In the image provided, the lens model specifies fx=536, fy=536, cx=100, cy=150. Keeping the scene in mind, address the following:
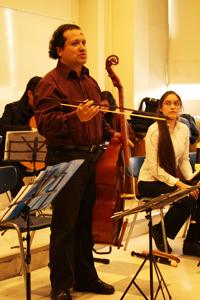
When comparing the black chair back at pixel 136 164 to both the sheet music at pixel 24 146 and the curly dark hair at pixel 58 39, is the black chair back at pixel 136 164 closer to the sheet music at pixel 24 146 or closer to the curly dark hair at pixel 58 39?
the sheet music at pixel 24 146

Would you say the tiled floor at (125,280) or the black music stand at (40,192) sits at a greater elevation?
the black music stand at (40,192)

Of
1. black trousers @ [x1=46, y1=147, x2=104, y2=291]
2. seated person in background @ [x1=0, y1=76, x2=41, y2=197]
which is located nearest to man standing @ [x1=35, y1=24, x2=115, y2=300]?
black trousers @ [x1=46, y1=147, x2=104, y2=291]

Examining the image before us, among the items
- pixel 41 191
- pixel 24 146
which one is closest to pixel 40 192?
pixel 41 191

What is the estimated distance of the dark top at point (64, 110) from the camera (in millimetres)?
2619

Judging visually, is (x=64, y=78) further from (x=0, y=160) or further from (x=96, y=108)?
(x=0, y=160)

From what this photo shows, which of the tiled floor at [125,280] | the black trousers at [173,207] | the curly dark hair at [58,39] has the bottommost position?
the tiled floor at [125,280]

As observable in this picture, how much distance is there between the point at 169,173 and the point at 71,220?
4.29 ft

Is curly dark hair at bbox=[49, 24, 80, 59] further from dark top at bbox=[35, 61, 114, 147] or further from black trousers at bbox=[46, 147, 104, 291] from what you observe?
black trousers at bbox=[46, 147, 104, 291]

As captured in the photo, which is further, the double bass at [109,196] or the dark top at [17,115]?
the dark top at [17,115]

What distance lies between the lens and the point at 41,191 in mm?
2172

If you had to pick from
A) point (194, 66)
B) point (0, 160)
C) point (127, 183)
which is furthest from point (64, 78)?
point (194, 66)

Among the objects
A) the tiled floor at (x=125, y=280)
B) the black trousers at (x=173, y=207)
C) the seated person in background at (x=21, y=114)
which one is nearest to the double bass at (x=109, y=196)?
the tiled floor at (x=125, y=280)

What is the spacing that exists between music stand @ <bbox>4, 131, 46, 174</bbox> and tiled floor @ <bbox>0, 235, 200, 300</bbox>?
0.84 meters

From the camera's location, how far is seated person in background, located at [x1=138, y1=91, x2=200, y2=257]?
3.80 m
